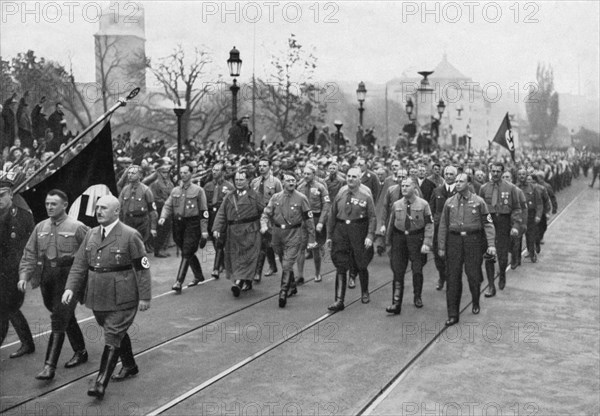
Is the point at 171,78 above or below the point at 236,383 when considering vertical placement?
above

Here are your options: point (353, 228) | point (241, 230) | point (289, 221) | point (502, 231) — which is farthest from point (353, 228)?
point (502, 231)

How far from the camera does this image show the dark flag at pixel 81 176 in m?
7.92

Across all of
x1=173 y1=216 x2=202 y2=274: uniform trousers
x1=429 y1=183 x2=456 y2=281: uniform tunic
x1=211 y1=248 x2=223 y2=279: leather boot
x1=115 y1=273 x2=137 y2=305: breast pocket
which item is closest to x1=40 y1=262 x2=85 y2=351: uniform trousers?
x1=115 y1=273 x2=137 y2=305: breast pocket

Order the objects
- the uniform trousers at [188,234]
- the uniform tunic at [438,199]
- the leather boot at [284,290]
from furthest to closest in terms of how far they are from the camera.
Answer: the uniform tunic at [438,199] < the uniform trousers at [188,234] < the leather boot at [284,290]

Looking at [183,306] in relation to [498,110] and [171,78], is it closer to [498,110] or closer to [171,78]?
[171,78]

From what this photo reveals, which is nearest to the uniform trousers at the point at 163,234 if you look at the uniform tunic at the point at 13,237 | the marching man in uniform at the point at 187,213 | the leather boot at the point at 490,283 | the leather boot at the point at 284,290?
the marching man in uniform at the point at 187,213

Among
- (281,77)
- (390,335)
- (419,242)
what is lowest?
(390,335)

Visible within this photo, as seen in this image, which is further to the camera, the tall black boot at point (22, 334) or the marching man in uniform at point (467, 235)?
the marching man in uniform at point (467, 235)

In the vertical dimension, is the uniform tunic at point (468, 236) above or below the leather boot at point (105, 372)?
above

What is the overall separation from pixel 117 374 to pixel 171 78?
Result: 164 feet

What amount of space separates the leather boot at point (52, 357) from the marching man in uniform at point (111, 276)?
23.1 inches

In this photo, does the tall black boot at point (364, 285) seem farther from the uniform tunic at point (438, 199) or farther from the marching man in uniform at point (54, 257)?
the marching man in uniform at point (54, 257)

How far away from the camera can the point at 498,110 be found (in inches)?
5723

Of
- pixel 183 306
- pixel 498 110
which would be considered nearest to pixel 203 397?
pixel 183 306
